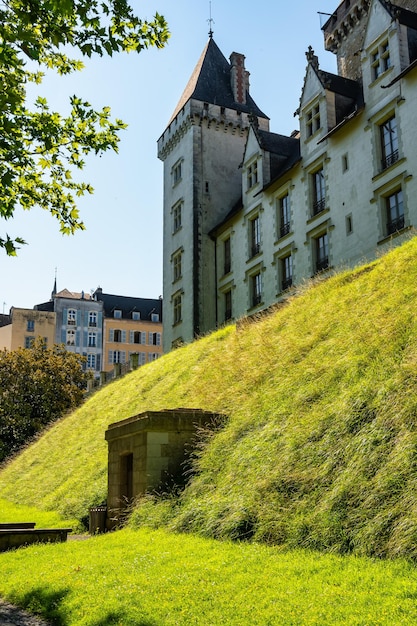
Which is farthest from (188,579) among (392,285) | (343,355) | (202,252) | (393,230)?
(202,252)

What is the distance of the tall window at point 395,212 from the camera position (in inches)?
965

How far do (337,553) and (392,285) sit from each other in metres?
9.23

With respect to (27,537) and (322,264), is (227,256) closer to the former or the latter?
(322,264)

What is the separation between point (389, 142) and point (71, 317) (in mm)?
61926

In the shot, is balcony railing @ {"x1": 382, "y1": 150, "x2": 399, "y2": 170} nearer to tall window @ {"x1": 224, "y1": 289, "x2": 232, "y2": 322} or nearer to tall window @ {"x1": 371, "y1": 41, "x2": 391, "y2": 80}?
tall window @ {"x1": 371, "y1": 41, "x2": 391, "y2": 80}

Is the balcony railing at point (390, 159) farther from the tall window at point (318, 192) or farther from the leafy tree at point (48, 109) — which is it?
the leafy tree at point (48, 109)

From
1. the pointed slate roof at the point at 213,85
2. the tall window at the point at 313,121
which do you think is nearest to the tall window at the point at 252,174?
the tall window at the point at 313,121

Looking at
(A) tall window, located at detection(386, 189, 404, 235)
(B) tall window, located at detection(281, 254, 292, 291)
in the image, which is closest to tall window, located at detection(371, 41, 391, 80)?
(A) tall window, located at detection(386, 189, 404, 235)

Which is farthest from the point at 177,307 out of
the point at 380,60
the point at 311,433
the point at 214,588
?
the point at 214,588

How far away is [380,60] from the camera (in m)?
26.8

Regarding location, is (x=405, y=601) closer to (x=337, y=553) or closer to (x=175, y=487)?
(x=337, y=553)

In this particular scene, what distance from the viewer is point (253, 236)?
3634 cm

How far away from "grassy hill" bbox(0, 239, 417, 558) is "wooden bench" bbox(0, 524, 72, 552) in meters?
1.69

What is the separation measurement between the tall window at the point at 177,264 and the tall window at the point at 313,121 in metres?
13.3
